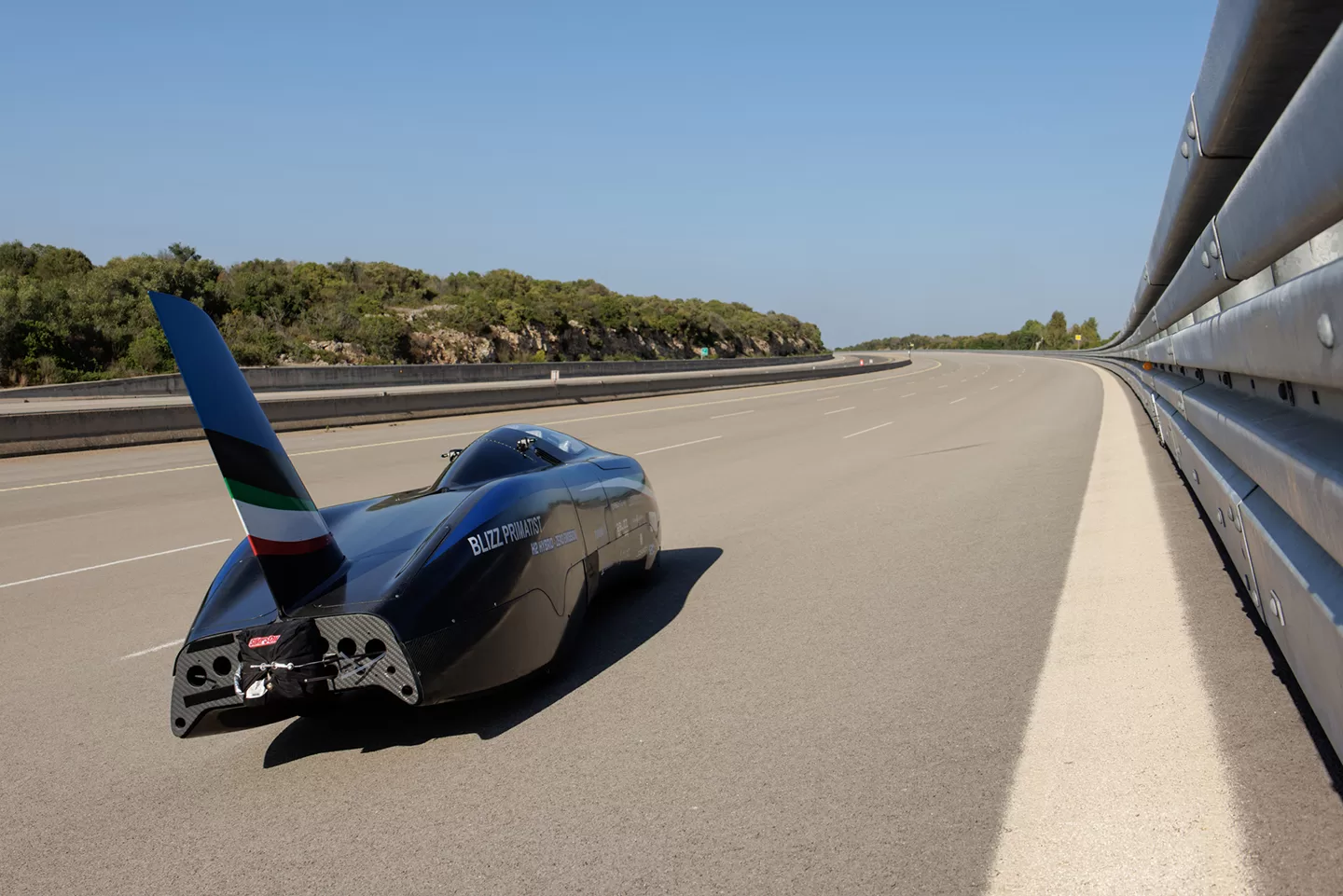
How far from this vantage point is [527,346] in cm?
5716

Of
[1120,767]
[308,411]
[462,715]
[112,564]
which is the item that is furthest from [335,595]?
[308,411]

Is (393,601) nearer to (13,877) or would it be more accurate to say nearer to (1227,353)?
(13,877)

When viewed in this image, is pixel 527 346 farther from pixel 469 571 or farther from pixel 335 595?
pixel 335 595

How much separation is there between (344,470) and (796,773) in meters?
12.4

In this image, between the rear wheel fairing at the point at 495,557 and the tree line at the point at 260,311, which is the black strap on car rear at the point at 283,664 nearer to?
the rear wheel fairing at the point at 495,557

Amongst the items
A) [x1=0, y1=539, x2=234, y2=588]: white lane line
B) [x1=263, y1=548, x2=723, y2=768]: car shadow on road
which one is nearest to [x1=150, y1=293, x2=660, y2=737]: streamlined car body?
[x1=263, y1=548, x2=723, y2=768]: car shadow on road

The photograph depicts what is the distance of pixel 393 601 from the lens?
3.95 m

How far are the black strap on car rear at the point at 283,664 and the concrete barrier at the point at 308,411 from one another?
36.6 feet

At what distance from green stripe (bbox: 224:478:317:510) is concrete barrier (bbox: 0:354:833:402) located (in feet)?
85.7

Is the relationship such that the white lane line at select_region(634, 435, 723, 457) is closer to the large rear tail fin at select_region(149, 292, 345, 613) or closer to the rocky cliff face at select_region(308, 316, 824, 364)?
the large rear tail fin at select_region(149, 292, 345, 613)

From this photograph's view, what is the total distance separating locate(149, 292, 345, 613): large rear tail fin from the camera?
363cm

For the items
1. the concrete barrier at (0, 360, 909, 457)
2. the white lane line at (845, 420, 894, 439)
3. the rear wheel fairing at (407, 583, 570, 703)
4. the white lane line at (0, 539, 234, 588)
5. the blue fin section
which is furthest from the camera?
the white lane line at (845, 420, 894, 439)

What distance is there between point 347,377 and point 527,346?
1836 cm

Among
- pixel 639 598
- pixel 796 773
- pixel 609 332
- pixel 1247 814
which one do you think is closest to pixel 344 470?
pixel 639 598
